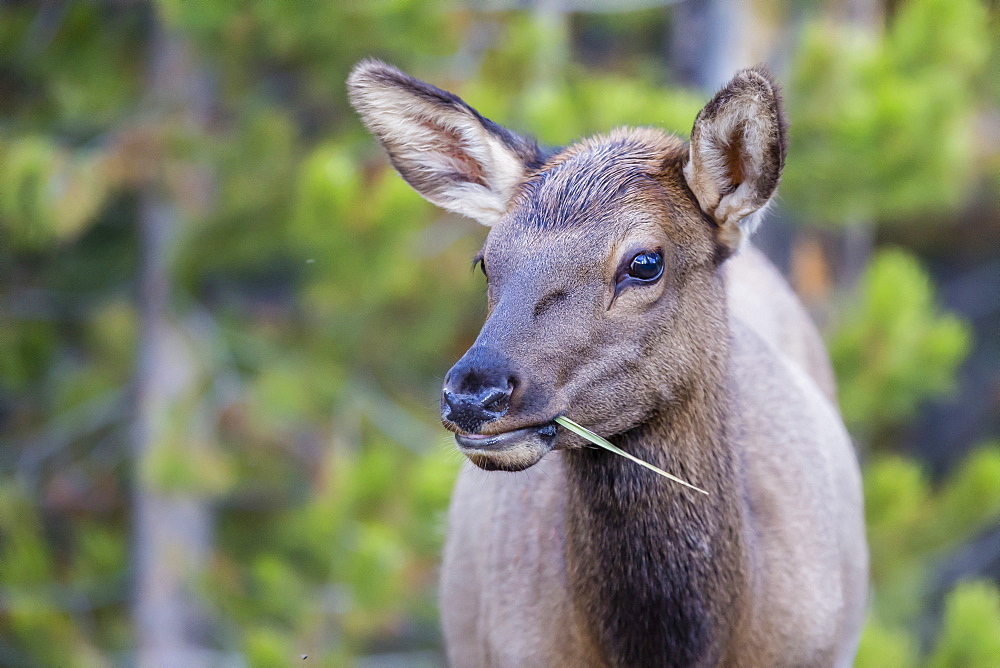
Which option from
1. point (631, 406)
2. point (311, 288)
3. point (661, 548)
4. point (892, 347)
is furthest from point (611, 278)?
point (311, 288)

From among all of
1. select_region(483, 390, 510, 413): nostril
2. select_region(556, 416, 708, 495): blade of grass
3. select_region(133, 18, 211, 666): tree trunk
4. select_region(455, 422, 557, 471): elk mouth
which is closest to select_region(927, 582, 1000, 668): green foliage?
select_region(556, 416, 708, 495): blade of grass

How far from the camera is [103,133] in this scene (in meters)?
9.22

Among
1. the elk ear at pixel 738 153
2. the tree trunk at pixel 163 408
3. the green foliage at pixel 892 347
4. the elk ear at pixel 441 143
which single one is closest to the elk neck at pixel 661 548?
the elk ear at pixel 738 153

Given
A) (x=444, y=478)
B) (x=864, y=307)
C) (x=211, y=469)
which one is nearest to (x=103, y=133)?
(x=211, y=469)

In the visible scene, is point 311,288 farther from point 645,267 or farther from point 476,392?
point 476,392

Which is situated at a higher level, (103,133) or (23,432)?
(103,133)

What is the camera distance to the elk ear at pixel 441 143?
3.58 m

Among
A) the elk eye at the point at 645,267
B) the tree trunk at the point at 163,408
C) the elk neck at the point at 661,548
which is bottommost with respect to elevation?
the tree trunk at the point at 163,408

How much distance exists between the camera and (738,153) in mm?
3182

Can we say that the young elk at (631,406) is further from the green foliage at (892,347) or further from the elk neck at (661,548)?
the green foliage at (892,347)

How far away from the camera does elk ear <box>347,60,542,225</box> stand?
3582mm

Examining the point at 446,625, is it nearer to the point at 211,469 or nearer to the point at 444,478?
the point at 444,478

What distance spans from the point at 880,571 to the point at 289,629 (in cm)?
485

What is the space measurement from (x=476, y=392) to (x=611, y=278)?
1.91 feet
